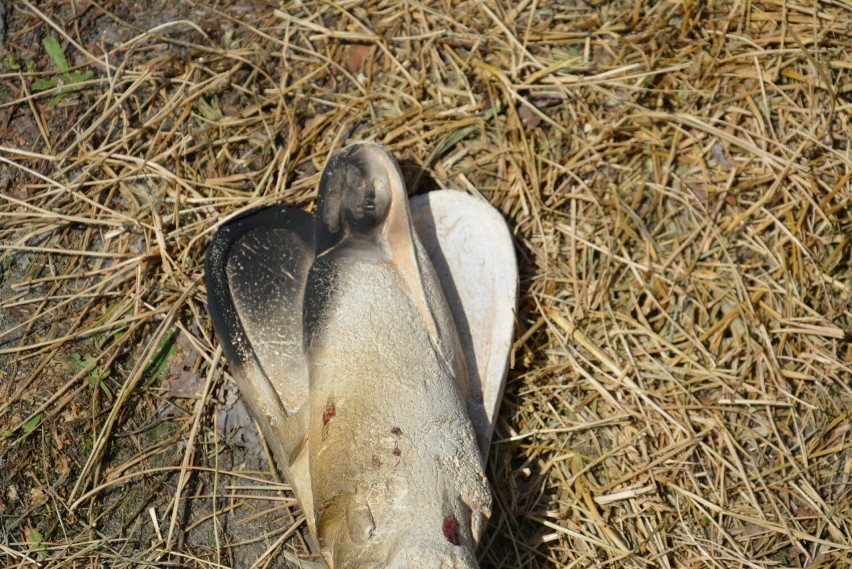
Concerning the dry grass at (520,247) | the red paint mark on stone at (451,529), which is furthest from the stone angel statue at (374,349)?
the dry grass at (520,247)

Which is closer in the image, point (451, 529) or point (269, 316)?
point (451, 529)

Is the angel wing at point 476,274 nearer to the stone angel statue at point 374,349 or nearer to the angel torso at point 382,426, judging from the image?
the stone angel statue at point 374,349

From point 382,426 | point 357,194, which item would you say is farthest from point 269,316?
point 382,426

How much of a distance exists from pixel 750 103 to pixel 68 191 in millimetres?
1852

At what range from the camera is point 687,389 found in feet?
6.54

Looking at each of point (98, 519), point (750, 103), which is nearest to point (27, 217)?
point (98, 519)

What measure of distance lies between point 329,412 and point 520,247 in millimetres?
809

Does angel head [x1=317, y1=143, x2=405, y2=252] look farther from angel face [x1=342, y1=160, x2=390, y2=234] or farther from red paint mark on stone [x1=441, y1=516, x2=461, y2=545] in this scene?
red paint mark on stone [x1=441, y1=516, x2=461, y2=545]

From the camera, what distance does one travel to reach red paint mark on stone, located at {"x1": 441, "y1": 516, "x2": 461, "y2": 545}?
4.68ft

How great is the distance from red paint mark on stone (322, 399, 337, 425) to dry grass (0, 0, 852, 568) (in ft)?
1.47

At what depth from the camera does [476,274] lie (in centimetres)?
205

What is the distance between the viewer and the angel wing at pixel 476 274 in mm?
1944

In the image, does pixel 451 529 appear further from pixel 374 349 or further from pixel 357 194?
pixel 357 194

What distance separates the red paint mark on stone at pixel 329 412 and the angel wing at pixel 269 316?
0.43 feet
